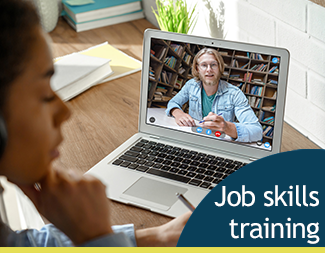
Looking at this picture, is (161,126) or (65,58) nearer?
(161,126)

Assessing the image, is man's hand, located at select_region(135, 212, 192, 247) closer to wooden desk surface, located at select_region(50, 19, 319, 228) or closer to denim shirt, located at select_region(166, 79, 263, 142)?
wooden desk surface, located at select_region(50, 19, 319, 228)

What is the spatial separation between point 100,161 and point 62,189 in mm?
410

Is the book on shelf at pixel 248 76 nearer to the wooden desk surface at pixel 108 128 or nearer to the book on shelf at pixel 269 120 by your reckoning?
the book on shelf at pixel 269 120

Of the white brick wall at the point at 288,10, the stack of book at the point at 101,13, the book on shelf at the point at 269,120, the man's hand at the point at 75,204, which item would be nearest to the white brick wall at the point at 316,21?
the white brick wall at the point at 288,10

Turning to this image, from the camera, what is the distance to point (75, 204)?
0.43 metres

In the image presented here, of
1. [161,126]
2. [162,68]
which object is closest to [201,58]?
[162,68]

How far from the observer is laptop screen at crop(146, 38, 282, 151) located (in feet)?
2.61

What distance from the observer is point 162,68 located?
0.89 meters

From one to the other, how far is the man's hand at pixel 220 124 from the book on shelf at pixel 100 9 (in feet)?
3.55

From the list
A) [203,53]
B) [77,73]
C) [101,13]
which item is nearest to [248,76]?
[203,53]

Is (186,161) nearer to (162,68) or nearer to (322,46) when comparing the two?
(162,68)

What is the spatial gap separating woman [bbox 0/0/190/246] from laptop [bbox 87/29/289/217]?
278 millimetres

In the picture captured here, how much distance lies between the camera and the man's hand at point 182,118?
2.86ft

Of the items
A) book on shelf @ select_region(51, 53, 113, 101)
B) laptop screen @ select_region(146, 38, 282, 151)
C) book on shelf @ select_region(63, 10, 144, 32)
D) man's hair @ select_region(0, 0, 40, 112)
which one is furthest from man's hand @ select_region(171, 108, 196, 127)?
book on shelf @ select_region(63, 10, 144, 32)
